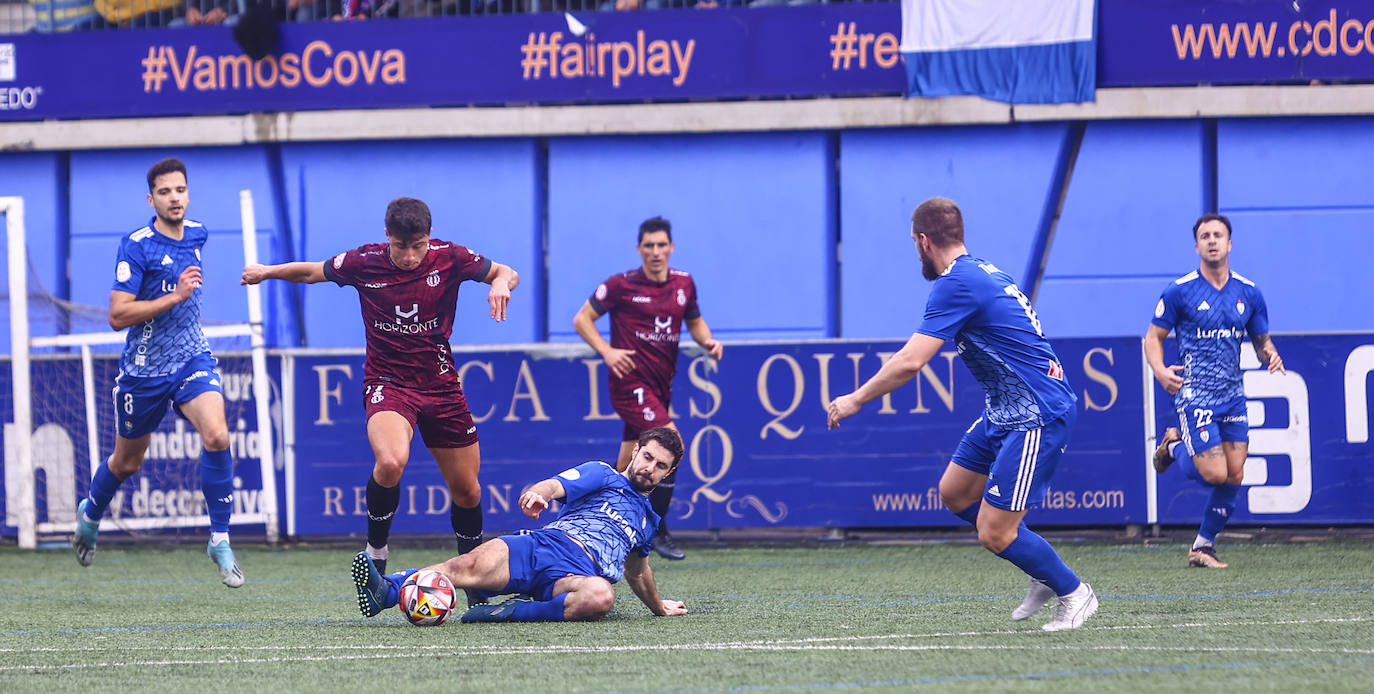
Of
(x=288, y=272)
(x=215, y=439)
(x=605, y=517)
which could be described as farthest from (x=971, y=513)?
(x=215, y=439)

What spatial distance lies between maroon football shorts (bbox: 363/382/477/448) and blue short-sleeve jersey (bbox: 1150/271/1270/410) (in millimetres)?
4435

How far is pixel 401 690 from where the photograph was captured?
507 centimetres

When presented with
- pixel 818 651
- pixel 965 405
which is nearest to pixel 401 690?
pixel 818 651

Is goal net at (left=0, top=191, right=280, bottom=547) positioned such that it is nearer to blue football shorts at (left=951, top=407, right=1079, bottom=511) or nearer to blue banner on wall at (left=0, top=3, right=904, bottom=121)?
blue banner on wall at (left=0, top=3, right=904, bottom=121)

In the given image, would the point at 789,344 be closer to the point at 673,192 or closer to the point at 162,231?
the point at 673,192

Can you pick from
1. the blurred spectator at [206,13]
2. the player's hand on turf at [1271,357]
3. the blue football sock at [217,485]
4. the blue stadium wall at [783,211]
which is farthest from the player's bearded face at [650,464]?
the blurred spectator at [206,13]

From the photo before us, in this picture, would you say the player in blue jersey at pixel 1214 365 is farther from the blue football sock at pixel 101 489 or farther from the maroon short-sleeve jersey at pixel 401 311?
→ the blue football sock at pixel 101 489

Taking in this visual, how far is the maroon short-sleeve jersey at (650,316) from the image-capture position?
10602 mm

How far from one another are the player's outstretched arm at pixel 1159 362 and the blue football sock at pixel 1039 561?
356 centimetres


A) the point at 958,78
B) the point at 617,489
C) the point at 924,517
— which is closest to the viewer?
the point at 617,489

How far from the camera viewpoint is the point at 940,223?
6.32 metres

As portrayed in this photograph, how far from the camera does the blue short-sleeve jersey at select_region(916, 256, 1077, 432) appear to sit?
622cm

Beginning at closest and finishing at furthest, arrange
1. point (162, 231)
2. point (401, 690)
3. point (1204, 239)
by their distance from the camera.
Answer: point (401, 690) < point (162, 231) < point (1204, 239)

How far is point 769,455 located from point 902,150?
152 inches
